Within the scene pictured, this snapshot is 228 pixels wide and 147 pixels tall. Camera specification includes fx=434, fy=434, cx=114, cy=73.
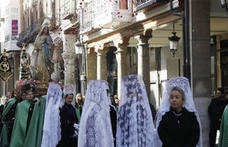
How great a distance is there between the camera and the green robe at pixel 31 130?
26.8 feet

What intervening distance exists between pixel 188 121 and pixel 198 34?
794 cm

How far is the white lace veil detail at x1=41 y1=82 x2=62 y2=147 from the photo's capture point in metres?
7.50

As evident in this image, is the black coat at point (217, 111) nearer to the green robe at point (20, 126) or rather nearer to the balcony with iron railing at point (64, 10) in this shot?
the green robe at point (20, 126)

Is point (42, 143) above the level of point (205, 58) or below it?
below

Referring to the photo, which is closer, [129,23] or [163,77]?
[129,23]

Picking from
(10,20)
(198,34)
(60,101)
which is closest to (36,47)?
(198,34)

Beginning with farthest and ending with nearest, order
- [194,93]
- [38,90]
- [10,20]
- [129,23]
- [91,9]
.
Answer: [10,20] < [91,9] < [129,23] < [194,93] < [38,90]

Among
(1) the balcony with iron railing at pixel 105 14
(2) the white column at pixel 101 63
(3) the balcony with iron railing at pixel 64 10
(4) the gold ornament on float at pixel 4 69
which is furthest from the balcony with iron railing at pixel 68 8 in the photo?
(4) the gold ornament on float at pixel 4 69

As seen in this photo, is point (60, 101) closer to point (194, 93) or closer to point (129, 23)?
point (194, 93)

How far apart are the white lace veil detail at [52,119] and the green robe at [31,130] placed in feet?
1.46

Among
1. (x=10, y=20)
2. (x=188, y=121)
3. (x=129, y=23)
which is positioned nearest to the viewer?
(x=188, y=121)

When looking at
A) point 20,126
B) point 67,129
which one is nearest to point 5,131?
point 20,126

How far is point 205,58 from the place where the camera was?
13.1 m

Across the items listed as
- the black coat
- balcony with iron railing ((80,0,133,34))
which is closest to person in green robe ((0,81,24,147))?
the black coat
